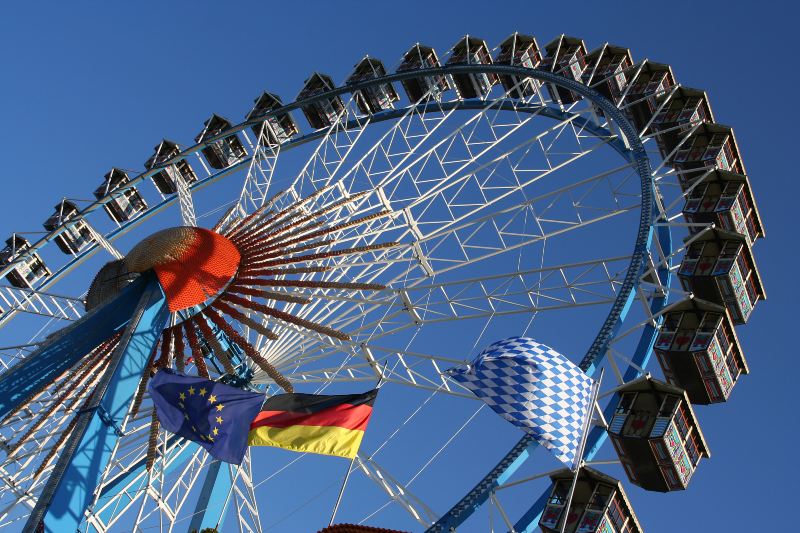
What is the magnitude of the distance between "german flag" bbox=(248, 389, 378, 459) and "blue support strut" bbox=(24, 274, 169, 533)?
6.85 ft

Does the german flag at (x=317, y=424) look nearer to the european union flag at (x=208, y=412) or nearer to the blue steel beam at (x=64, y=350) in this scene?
the european union flag at (x=208, y=412)

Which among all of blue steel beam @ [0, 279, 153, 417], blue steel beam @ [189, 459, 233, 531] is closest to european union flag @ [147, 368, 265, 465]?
blue steel beam @ [0, 279, 153, 417]

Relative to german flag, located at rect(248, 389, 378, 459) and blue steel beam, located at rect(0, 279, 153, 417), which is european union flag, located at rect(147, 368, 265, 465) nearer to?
german flag, located at rect(248, 389, 378, 459)

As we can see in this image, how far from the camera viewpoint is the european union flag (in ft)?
50.6

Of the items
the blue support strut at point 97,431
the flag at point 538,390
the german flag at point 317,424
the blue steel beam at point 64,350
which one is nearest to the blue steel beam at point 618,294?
the flag at point 538,390

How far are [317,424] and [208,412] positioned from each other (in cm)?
166

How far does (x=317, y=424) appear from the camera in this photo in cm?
1584

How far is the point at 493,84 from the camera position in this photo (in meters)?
26.1

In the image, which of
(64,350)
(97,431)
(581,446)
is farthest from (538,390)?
(64,350)

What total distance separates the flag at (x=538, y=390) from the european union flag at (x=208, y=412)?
3.48m

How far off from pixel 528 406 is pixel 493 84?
13488 millimetres

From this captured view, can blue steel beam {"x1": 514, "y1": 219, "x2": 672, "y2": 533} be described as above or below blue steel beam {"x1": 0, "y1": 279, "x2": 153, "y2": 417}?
below

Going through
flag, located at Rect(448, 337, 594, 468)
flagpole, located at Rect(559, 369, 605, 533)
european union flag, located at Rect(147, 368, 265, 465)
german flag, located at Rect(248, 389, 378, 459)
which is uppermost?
european union flag, located at Rect(147, 368, 265, 465)

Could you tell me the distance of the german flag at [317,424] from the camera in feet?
51.4
